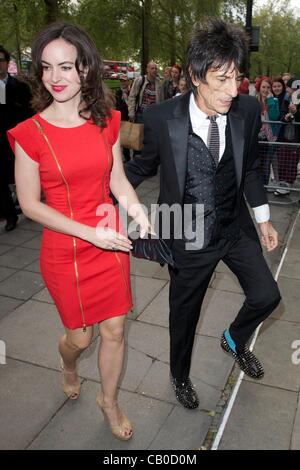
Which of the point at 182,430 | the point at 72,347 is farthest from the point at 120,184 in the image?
the point at 182,430

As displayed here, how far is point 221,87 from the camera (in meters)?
2.32

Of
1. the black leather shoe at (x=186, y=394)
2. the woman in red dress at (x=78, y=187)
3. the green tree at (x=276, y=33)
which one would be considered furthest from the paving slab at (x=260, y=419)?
the green tree at (x=276, y=33)

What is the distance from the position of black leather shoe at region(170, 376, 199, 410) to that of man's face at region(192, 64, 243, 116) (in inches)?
65.0

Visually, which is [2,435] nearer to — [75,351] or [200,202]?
[75,351]

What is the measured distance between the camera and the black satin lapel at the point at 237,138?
98.4 inches

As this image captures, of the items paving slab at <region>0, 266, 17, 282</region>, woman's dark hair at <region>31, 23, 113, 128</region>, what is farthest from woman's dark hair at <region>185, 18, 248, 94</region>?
paving slab at <region>0, 266, 17, 282</region>

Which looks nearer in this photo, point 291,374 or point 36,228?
point 291,374

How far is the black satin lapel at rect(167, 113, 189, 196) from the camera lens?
95.1 inches

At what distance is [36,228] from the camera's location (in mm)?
6242

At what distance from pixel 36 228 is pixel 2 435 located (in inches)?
152

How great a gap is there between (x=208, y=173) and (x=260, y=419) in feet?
4.93

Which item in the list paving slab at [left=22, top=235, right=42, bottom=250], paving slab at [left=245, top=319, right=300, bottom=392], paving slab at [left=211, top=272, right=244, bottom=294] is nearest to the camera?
paving slab at [left=245, top=319, right=300, bottom=392]

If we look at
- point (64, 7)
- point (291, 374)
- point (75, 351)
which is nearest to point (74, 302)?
point (75, 351)

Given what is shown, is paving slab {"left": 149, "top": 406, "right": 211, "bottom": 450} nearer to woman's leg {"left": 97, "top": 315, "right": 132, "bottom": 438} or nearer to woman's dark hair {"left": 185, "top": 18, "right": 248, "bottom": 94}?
A: woman's leg {"left": 97, "top": 315, "right": 132, "bottom": 438}
